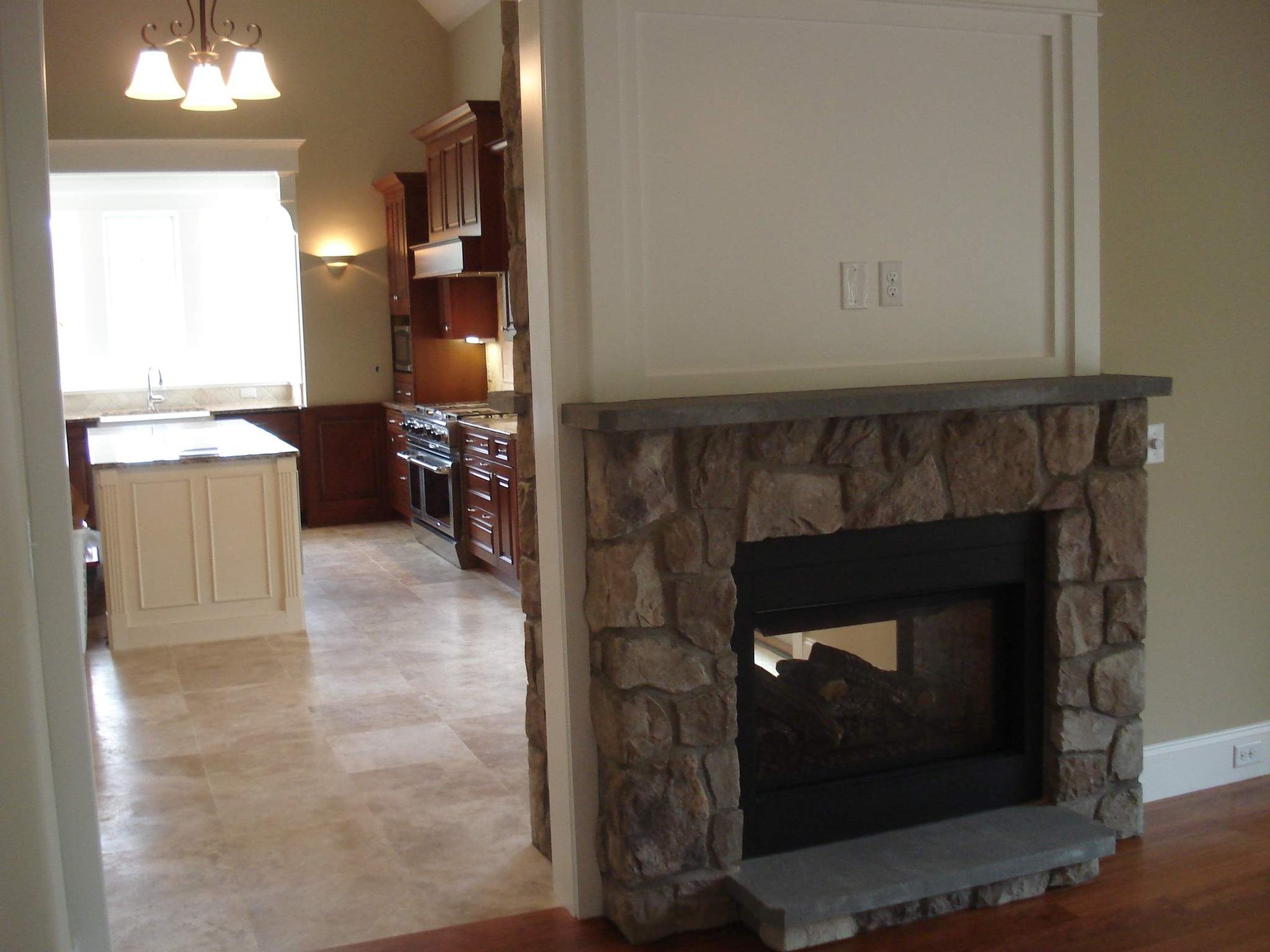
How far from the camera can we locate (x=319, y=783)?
4.14 m

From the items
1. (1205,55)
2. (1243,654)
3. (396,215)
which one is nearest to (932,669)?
(1243,654)

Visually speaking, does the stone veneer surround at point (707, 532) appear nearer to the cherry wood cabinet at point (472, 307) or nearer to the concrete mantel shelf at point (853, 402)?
the concrete mantel shelf at point (853, 402)

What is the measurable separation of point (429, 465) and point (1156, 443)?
5.14 meters

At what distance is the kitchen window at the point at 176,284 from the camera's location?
967cm

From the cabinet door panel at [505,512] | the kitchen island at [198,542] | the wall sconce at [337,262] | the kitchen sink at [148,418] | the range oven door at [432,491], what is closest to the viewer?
the kitchen island at [198,542]

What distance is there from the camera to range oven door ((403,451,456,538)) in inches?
303

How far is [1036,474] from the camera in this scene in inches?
131

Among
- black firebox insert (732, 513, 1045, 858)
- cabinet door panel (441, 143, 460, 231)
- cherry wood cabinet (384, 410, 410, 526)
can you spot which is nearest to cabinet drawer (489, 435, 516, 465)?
cabinet door panel (441, 143, 460, 231)

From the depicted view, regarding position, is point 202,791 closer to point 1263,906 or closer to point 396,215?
point 1263,906

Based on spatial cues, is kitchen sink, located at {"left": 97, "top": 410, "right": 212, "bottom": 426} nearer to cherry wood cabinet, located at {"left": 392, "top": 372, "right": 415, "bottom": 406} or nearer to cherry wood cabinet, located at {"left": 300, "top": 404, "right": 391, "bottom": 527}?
cherry wood cabinet, located at {"left": 300, "top": 404, "right": 391, "bottom": 527}

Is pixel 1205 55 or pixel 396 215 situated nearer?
pixel 1205 55

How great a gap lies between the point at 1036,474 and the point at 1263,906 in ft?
4.00

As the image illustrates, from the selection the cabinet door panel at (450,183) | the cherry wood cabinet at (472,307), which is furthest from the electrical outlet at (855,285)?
the cherry wood cabinet at (472,307)

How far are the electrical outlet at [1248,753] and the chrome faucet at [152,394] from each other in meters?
8.09
